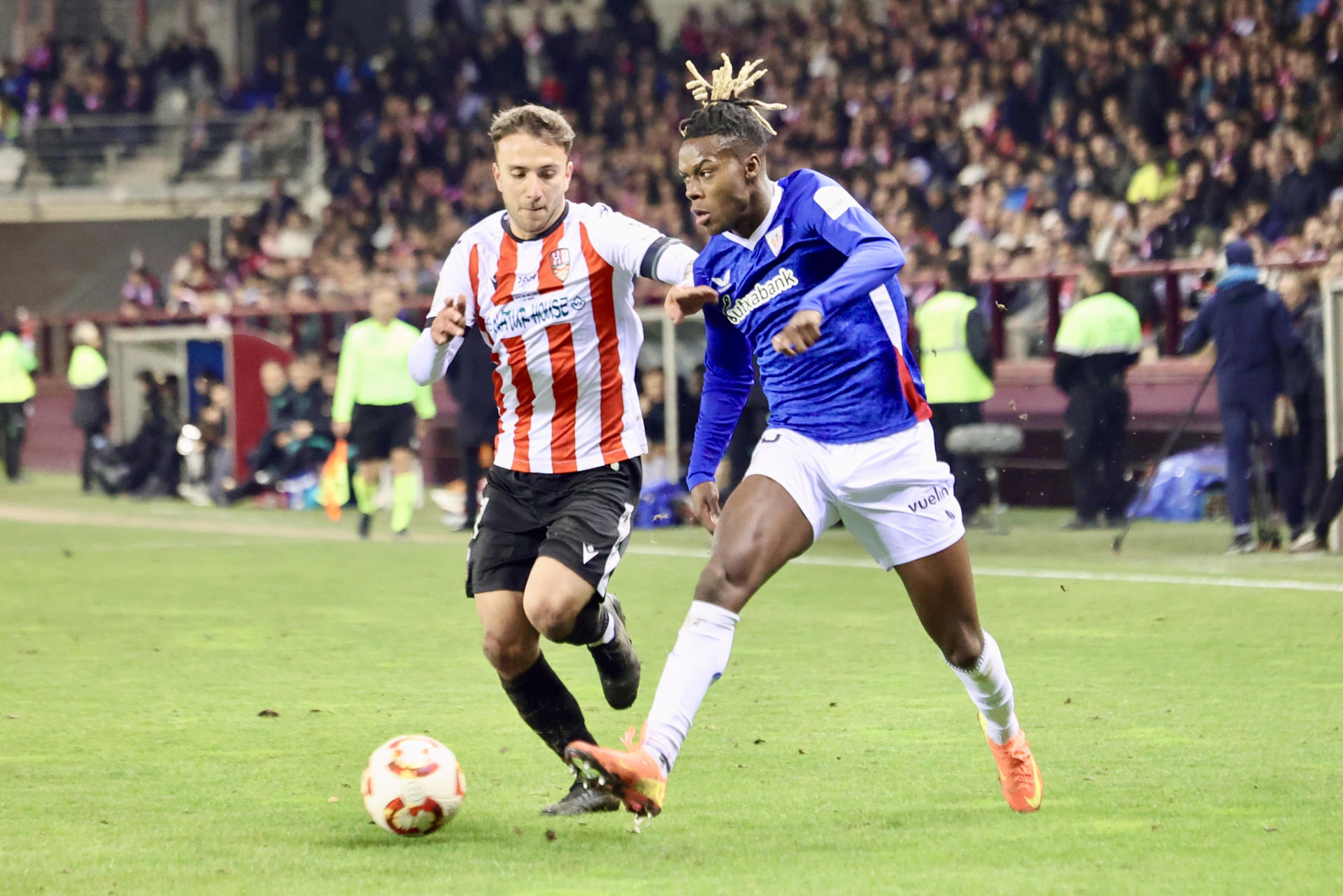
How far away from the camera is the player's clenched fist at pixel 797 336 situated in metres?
4.75

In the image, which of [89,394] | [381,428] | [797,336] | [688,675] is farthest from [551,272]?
[89,394]

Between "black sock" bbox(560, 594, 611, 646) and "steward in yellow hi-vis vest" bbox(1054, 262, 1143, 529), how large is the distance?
9376 mm

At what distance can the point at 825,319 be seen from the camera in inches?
203

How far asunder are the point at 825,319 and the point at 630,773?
133 centimetres

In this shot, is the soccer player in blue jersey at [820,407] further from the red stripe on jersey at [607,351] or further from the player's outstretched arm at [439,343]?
the player's outstretched arm at [439,343]

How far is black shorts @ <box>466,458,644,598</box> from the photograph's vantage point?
559 cm

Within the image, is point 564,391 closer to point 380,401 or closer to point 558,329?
point 558,329

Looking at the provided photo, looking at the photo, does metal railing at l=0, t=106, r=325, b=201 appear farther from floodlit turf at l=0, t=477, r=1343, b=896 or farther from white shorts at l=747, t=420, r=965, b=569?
white shorts at l=747, t=420, r=965, b=569

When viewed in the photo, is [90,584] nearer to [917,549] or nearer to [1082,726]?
[1082,726]

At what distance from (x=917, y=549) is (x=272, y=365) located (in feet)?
49.8

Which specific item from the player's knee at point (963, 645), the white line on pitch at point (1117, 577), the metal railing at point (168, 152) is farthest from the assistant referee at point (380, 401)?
the metal railing at point (168, 152)

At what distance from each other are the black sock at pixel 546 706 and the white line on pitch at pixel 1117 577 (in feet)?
20.8

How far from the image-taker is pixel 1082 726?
22.5 ft

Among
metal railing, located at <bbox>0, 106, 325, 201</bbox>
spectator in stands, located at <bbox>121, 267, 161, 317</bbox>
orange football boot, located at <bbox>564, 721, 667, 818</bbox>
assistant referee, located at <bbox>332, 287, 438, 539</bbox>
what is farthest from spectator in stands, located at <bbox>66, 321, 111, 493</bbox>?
orange football boot, located at <bbox>564, 721, 667, 818</bbox>
